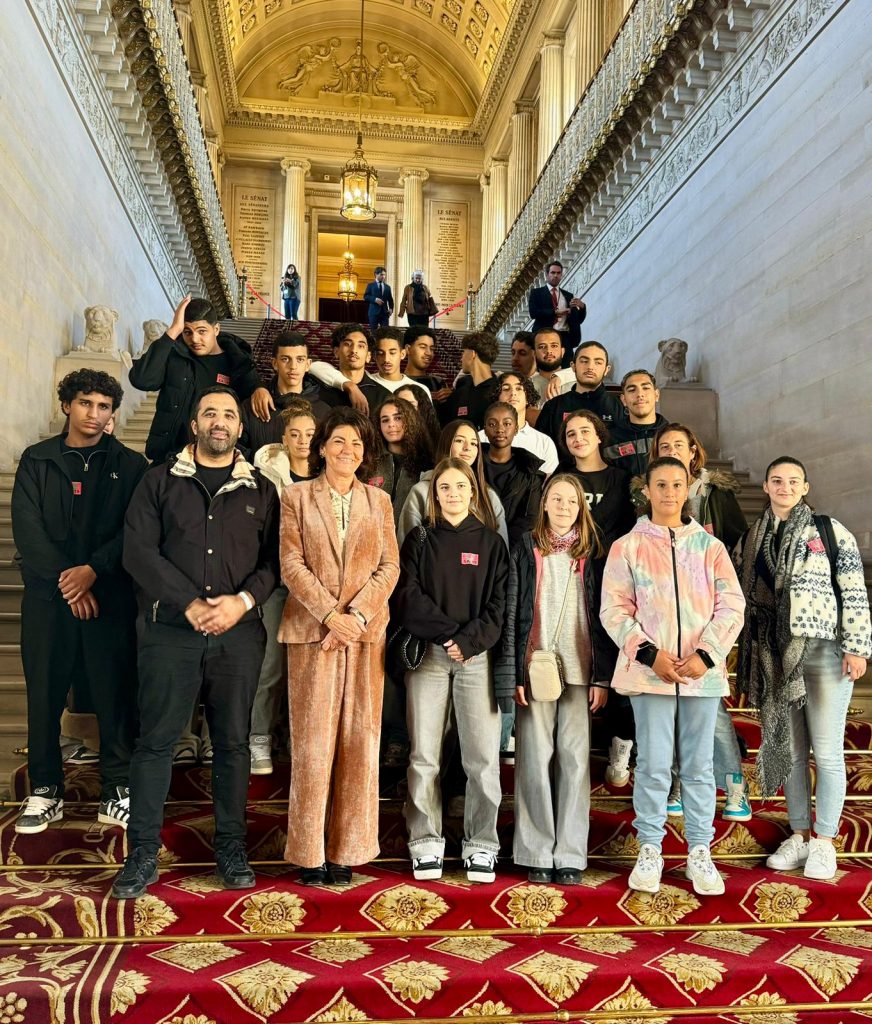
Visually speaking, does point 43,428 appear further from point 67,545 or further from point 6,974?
point 6,974

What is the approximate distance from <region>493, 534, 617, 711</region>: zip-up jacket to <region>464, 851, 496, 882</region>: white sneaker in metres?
0.58

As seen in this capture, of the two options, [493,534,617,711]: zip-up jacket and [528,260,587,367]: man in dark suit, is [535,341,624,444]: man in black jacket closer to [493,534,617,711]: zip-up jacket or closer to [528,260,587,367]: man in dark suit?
[493,534,617,711]: zip-up jacket

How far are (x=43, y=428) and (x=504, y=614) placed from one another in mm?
5975

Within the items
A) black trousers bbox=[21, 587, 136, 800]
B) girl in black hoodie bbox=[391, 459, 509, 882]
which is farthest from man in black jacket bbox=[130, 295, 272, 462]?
girl in black hoodie bbox=[391, 459, 509, 882]

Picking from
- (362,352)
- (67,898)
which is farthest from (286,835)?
(362,352)

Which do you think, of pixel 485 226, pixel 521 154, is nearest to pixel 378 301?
pixel 521 154

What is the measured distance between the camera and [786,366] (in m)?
7.93

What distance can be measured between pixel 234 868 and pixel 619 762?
1.83 meters

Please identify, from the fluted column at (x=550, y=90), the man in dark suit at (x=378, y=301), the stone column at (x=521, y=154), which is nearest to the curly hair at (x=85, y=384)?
the man in dark suit at (x=378, y=301)

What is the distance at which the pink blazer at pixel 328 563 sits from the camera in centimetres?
357

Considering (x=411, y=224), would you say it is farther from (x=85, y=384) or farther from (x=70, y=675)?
(x=70, y=675)

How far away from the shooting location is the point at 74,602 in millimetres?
3861

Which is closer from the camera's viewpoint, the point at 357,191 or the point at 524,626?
the point at 524,626

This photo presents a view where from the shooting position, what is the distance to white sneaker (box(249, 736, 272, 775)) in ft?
13.8
